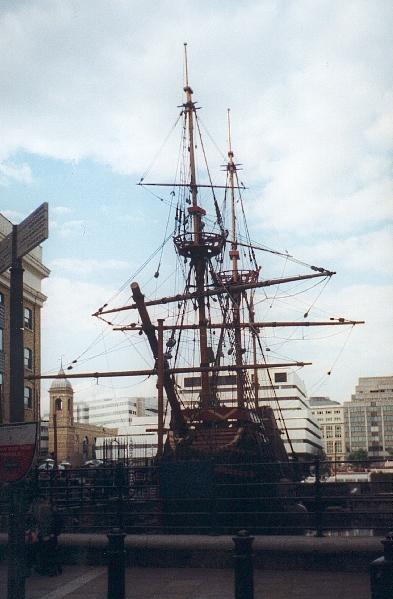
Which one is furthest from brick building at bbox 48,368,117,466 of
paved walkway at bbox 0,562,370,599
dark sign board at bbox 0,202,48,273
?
dark sign board at bbox 0,202,48,273

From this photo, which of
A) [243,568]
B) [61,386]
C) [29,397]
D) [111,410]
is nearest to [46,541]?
[243,568]

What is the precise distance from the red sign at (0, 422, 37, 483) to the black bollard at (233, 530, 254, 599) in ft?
7.49

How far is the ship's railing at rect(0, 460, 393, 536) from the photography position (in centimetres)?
1098

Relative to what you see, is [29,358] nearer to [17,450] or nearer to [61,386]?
[61,386]

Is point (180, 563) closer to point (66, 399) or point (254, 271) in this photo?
point (254, 271)

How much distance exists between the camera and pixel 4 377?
46.2 m

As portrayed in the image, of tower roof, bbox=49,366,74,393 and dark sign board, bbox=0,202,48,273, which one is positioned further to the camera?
tower roof, bbox=49,366,74,393

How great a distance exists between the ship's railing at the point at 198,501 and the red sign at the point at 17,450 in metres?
1.13

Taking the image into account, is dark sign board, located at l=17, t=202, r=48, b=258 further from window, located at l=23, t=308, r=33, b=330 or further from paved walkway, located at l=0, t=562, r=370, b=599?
window, located at l=23, t=308, r=33, b=330

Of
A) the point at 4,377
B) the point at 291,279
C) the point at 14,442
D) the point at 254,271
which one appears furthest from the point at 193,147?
the point at 14,442

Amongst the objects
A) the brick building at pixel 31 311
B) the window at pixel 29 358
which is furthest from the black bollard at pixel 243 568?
the window at pixel 29 358

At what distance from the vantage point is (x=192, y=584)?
9719 millimetres

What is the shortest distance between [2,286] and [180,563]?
38542 mm

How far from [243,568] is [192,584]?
2.50 m
